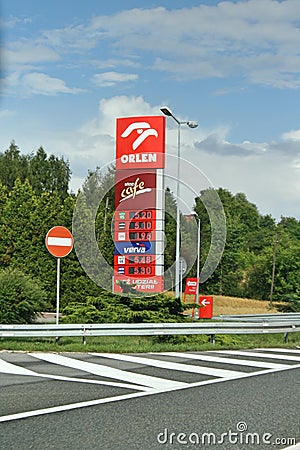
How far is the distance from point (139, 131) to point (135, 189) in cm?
208

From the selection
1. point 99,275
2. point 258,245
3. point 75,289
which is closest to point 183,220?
point 99,275

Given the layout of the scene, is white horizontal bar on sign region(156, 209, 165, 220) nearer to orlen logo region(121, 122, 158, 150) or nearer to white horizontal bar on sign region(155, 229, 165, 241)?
white horizontal bar on sign region(155, 229, 165, 241)

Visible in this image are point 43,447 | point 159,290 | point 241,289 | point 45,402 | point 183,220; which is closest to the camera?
point 43,447

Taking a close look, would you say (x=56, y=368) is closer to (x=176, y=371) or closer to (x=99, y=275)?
(x=176, y=371)

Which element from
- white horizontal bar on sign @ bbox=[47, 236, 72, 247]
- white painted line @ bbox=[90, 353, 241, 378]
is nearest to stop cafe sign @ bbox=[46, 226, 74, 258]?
white horizontal bar on sign @ bbox=[47, 236, 72, 247]

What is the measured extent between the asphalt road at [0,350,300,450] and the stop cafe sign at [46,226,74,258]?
425 centimetres

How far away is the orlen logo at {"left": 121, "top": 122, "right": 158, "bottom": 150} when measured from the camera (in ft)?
81.7

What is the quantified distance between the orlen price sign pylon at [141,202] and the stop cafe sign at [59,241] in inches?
239

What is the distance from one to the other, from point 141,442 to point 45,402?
250cm

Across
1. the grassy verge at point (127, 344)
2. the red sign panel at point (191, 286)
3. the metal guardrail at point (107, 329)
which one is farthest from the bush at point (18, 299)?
the red sign panel at point (191, 286)

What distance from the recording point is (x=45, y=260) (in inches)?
1599

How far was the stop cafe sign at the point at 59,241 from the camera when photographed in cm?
1836

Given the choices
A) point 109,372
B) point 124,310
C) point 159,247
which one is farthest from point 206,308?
point 109,372

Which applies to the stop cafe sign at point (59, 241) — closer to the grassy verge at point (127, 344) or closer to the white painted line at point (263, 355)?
the grassy verge at point (127, 344)
